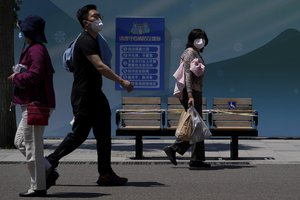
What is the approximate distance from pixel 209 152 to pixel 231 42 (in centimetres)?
294

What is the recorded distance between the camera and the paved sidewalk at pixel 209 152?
10844 millimetres

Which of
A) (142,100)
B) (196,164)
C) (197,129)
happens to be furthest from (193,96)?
(142,100)

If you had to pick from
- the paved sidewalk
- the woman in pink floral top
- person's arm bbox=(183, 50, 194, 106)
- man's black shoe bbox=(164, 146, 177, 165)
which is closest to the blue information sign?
the paved sidewalk

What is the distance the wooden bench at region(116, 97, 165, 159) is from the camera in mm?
10836

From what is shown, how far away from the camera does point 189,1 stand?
1427cm

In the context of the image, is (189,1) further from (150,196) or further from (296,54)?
(150,196)

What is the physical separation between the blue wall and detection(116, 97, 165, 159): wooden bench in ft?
9.13

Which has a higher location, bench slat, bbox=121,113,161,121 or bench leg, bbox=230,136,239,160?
bench slat, bbox=121,113,161,121

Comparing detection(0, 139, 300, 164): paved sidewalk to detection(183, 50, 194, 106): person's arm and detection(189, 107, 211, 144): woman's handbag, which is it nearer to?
detection(189, 107, 211, 144): woman's handbag

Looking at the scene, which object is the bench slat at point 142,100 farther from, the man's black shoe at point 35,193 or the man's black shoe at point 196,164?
the man's black shoe at point 35,193

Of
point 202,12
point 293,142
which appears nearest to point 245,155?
point 293,142

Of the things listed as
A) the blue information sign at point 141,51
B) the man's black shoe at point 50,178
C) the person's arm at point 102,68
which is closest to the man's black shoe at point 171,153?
the person's arm at point 102,68

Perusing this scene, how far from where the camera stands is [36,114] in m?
7.20

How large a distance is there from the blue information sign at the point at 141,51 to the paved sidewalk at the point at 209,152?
1.20m
